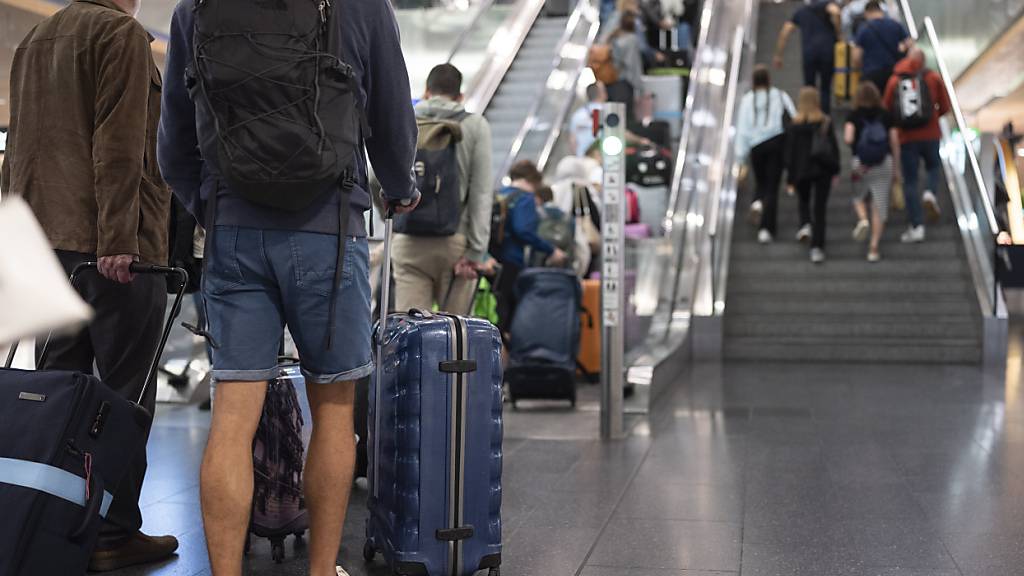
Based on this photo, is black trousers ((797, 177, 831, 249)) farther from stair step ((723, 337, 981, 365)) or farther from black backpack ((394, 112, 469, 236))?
black backpack ((394, 112, 469, 236))

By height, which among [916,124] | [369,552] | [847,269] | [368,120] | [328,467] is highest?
[368,120]

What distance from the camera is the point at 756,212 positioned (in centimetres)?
1239

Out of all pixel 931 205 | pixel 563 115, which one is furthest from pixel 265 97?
pixel 563 115

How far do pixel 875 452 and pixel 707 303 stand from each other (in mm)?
5443

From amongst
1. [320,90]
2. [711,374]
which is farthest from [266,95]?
[711,374]

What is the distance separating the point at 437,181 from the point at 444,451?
210 centimetres

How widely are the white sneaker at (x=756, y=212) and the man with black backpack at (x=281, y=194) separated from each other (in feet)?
32.3

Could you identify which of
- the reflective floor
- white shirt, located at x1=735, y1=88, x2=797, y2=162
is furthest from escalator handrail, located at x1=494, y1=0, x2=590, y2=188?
the reflective floor

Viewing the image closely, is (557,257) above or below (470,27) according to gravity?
below

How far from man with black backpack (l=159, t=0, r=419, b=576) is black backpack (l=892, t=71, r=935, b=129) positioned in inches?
372

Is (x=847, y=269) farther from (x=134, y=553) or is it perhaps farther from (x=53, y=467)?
(x=53, y=467)

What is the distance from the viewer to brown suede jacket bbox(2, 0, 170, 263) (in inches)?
128

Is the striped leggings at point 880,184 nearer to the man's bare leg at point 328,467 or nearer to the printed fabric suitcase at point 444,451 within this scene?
the printed fabric suitcase at point 444,451

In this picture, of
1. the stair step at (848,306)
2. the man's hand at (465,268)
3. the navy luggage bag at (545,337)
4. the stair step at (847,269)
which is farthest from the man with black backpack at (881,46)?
the man's hand at (465,268)
